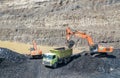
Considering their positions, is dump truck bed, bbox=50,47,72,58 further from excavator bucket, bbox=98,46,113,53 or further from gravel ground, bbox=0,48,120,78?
excavator bucket, bbox=98,46,113,53

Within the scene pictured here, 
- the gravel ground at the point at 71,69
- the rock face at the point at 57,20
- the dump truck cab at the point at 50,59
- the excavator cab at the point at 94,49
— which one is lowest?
the gravel ground at the point at 71,69

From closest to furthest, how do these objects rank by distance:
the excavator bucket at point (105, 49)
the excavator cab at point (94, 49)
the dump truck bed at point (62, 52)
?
1. the dump truck bed at point (62, 52)
2. the excavator bucket at point (105, 49)
3. the excavator cab at point (94, 49)

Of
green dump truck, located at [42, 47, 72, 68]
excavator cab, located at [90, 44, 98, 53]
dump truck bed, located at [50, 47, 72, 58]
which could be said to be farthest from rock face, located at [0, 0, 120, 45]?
green dump truck, located at [42, 47, 72, 68]

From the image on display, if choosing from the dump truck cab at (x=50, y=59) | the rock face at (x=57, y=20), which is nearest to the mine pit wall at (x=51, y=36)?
the rock face at (x=57, y=20)

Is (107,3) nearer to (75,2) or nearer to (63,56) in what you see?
(75,2)

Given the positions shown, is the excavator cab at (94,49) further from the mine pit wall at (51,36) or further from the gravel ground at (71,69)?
the mine pit wall at (51,36)

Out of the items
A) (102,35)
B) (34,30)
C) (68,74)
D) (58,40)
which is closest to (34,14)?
(34,30)
